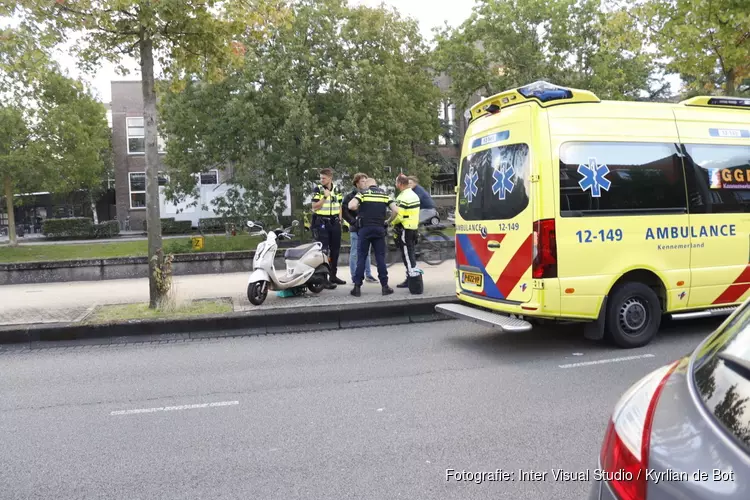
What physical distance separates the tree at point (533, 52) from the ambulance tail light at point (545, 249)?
70.9ft

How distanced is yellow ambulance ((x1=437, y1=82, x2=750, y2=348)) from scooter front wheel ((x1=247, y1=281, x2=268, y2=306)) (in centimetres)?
319

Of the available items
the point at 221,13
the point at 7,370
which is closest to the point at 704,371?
the point at 7,370

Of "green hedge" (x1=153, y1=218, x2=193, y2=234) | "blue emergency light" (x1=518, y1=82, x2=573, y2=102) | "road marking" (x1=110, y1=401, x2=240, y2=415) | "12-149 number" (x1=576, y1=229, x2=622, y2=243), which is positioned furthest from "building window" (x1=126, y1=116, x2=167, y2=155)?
"12-149 number" (x1=576, y1=229, x2=622, y2=243)

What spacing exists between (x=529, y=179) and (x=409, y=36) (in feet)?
61.7

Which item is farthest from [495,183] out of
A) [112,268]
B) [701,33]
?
[112,268]

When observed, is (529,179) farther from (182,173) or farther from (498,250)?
(182,173)

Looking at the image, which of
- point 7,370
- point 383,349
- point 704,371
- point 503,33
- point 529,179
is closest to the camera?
point 704,371

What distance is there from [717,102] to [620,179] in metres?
1.89

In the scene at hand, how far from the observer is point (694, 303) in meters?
6.73

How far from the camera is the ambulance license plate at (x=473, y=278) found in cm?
690

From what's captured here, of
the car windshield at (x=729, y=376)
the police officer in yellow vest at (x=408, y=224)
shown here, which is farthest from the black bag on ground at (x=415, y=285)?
the car windshield at (x=729, y=376)

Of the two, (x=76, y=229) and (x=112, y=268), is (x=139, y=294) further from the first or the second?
(x=76, y=229)

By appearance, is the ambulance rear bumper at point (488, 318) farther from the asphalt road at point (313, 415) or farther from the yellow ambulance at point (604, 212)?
the asphalt road at point (313, 415)

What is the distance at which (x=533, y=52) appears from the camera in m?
26.8
